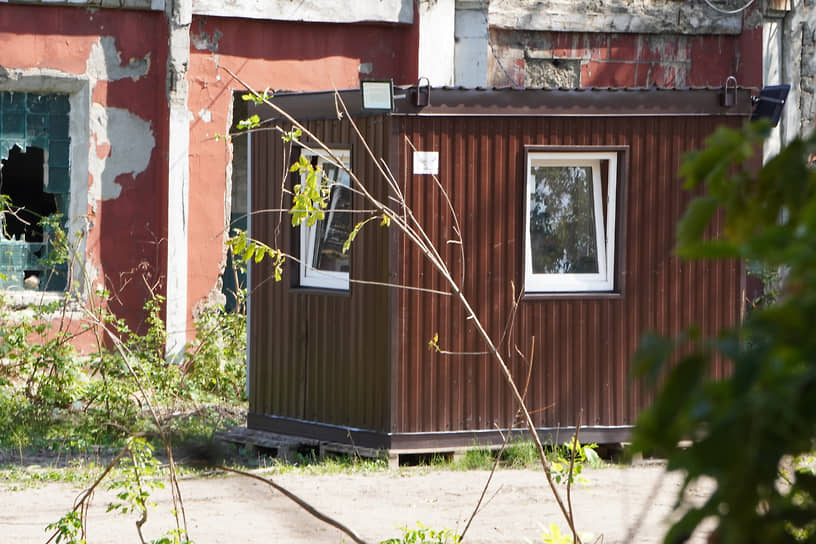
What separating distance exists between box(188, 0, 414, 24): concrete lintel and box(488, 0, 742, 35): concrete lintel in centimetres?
113

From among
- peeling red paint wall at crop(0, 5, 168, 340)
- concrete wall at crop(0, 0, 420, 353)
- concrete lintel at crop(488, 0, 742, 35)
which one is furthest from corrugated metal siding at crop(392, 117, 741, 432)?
concrete lintel at crop(488, 0, 742, 35)

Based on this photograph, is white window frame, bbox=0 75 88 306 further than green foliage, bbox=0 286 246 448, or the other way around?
white window frame, bbox=0 75 88 306

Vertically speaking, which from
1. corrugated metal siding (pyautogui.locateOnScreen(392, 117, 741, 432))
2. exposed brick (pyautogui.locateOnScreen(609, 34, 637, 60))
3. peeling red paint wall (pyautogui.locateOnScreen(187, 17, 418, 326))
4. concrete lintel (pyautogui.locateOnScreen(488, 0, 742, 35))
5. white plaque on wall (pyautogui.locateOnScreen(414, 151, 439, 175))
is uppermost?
concrete lintel (pyautogui.locateOnScreen(488, 0, 742, 35))

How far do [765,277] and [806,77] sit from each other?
2898mm

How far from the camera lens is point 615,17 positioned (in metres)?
12.9

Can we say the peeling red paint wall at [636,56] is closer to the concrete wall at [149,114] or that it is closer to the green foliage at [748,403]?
the concrete wall at [149,114]

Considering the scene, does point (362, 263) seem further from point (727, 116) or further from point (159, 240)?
point (159, 240)

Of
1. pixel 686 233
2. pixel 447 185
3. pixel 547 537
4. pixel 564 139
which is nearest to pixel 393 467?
pixel 447 185

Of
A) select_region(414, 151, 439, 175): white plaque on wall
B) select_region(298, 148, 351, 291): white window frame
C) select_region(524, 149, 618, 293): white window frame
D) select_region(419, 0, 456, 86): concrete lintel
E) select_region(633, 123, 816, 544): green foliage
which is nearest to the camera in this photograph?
select_region(633, 123, 816, 544): green foliage

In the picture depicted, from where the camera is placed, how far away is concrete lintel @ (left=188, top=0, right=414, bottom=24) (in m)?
11.5

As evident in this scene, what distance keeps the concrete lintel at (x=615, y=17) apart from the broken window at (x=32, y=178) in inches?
190

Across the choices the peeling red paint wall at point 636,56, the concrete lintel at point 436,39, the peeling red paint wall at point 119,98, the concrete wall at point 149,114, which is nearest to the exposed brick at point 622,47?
the peeling red paint wall at point 636,56

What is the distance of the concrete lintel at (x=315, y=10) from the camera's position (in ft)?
37.8

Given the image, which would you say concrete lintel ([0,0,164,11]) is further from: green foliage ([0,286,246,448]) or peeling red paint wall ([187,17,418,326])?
green foliage ([0,286,246,448])
